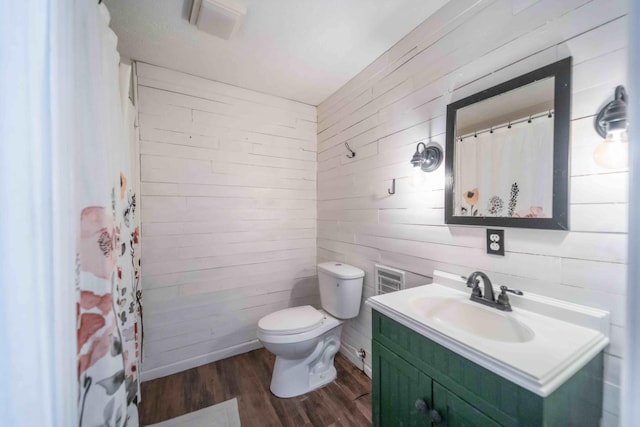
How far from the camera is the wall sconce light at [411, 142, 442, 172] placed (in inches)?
55.3

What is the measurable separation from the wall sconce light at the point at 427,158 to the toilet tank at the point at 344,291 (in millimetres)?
904

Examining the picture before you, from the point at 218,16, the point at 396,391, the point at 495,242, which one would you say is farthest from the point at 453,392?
the point at 218,16

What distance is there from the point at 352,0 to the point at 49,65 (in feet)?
4.54

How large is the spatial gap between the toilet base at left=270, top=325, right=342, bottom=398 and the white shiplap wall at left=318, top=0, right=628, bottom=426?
0.89 ft

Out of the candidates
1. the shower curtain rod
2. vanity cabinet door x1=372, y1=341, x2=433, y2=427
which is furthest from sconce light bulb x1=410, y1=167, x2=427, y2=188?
vanity cabinet door x1=372, y1=341, x2=433, y2=427

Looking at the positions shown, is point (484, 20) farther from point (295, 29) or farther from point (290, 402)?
point (290, 402)

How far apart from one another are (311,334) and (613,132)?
5.73ft

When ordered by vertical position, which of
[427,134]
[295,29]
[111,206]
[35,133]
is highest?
[295,29]

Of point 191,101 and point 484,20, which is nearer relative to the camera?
point 484,20

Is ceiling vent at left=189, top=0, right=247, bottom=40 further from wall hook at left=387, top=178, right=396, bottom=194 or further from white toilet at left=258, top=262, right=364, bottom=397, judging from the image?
white toilet at left=258, top=262, right=364, bottom=397

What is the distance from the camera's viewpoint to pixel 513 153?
1.09 meters

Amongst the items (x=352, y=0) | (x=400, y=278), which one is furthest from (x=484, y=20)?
(x=400, y=278)

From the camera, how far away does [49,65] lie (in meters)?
0.49

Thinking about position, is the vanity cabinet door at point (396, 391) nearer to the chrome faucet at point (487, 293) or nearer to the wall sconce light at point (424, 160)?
the chrome faucet at point (487, 293)
